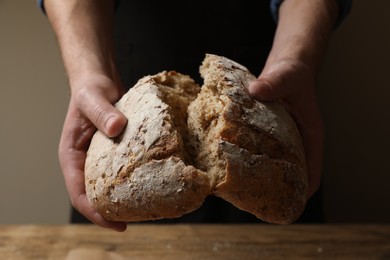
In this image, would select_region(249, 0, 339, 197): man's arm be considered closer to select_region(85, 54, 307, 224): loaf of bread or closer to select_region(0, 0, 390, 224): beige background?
select_region(85, 54, 307, 224): loaf of bread

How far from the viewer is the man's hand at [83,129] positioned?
1.07 metres

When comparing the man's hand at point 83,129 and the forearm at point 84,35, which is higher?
the forearm at point 84,35

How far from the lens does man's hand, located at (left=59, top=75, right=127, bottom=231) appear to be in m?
1.07

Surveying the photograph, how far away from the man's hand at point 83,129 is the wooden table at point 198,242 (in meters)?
0.42

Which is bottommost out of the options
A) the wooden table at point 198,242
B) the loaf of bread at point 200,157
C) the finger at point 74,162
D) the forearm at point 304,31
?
the wooden table at point 198,242

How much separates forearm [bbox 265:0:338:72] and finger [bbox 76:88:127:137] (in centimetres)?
37

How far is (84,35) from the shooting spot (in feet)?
4.37

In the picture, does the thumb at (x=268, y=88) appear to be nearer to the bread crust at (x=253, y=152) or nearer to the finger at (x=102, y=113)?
the bread crust at (x=253, y=152)

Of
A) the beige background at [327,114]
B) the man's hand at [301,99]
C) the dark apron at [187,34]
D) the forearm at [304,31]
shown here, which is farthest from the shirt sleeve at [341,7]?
the beige background at [327,114]

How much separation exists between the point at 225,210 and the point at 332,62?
29.7 inches

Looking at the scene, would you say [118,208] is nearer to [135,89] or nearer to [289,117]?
[135,89]

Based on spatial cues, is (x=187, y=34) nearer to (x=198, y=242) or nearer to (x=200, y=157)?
(x=198, y=242)

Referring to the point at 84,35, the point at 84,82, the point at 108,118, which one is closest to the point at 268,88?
the point at 108,118

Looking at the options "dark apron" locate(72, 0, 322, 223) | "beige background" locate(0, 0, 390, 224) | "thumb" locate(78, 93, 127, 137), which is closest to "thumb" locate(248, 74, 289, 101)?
"thumb" locate(78, 93, 127, 137)
